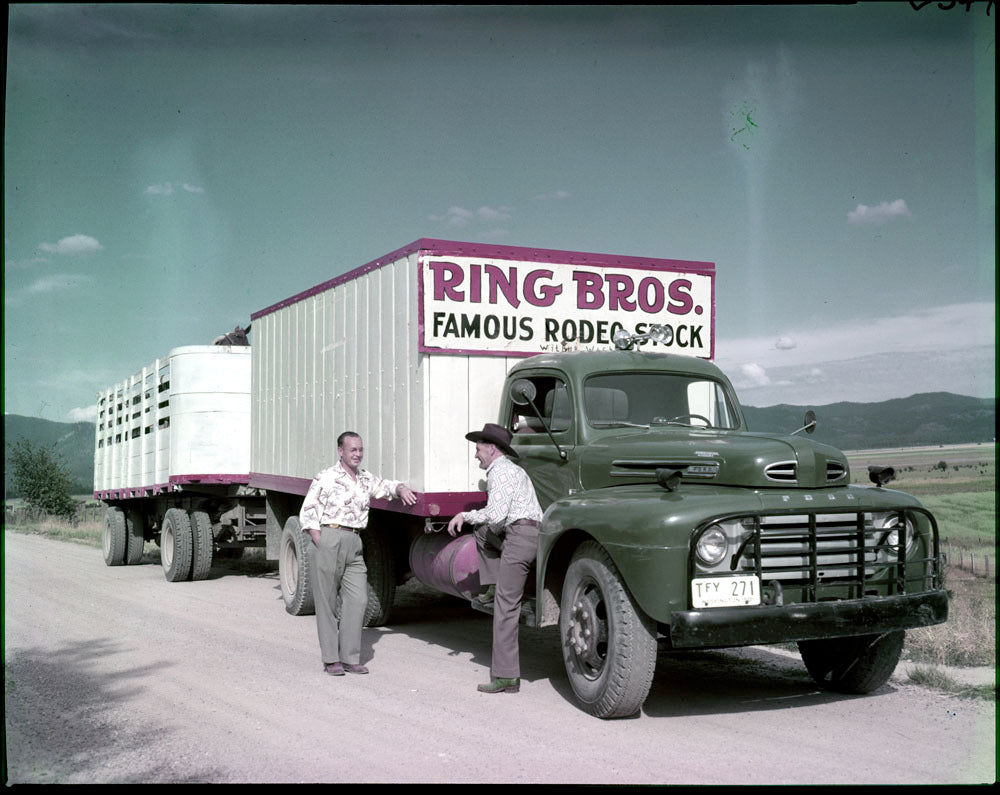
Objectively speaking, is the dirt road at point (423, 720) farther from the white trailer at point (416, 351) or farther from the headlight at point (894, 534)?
the white trailer at point (416, 351)

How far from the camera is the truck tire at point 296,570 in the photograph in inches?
424

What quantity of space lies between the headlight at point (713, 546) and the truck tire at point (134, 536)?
14.7m

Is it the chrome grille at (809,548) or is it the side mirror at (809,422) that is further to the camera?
the side mirror at (809,422)

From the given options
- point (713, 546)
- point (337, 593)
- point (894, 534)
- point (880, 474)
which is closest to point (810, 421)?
point (880, 474)

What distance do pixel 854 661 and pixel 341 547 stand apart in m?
3.93

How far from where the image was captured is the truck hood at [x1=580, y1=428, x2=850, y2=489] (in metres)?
6.28

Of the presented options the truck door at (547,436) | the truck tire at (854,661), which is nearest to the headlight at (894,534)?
the truck tire at (854,661)

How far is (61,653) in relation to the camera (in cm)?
862

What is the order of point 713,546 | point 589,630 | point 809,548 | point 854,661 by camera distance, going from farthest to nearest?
point 854,661
point 589,630
point 809,548
point 713,546

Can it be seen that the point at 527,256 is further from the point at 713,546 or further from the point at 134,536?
the point at 134,536

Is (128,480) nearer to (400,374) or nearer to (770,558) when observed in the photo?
(400,374)

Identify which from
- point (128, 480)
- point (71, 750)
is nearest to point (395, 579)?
point (71, 750)

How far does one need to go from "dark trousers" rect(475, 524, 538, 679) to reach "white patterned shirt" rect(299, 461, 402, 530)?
157cm

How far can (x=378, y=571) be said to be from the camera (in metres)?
10.0
